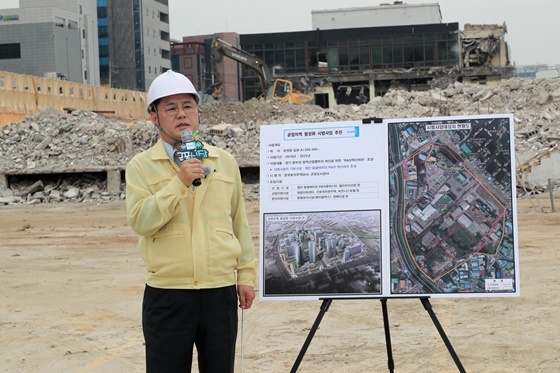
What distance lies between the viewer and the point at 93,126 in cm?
3650

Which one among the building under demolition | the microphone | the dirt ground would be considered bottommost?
the dirt ground

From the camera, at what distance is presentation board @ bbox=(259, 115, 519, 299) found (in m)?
5.54

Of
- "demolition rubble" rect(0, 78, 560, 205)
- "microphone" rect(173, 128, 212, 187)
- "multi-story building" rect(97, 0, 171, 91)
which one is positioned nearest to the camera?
"microphone" rect(173, 128, 212, 187)

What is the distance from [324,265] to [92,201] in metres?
24.2

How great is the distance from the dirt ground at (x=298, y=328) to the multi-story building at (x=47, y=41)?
70443 millimetres

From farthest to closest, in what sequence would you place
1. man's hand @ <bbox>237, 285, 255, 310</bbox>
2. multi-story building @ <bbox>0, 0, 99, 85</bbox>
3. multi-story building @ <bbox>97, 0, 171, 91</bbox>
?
1. multi-story building @ <bbox>97, 0, 171, 91</bbox>
2. multi-story building @ <bbox>0, 0, 99, 85</bbox>
3. man's hand @ <bbox>237, 285, 255, 310</bbox>

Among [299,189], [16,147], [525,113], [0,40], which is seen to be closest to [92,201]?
[16,147]

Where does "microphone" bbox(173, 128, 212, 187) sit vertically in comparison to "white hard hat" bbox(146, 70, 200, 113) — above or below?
below

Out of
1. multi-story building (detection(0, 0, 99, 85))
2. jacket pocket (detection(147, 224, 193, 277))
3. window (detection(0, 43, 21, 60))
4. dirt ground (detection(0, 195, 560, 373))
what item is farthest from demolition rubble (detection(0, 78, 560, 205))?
window (detection(0, 43, 21, 60))

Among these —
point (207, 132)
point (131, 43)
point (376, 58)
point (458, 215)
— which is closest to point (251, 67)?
point (207, 132)

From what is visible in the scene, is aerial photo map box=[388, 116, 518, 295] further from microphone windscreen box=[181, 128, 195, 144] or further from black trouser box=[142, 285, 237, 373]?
microphone windscreen box=[181, 128, 195, 144]

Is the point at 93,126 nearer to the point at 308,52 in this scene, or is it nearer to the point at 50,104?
the point at 50,104

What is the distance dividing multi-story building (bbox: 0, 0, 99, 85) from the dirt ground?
231 ft

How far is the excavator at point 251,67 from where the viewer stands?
41.5 meters
